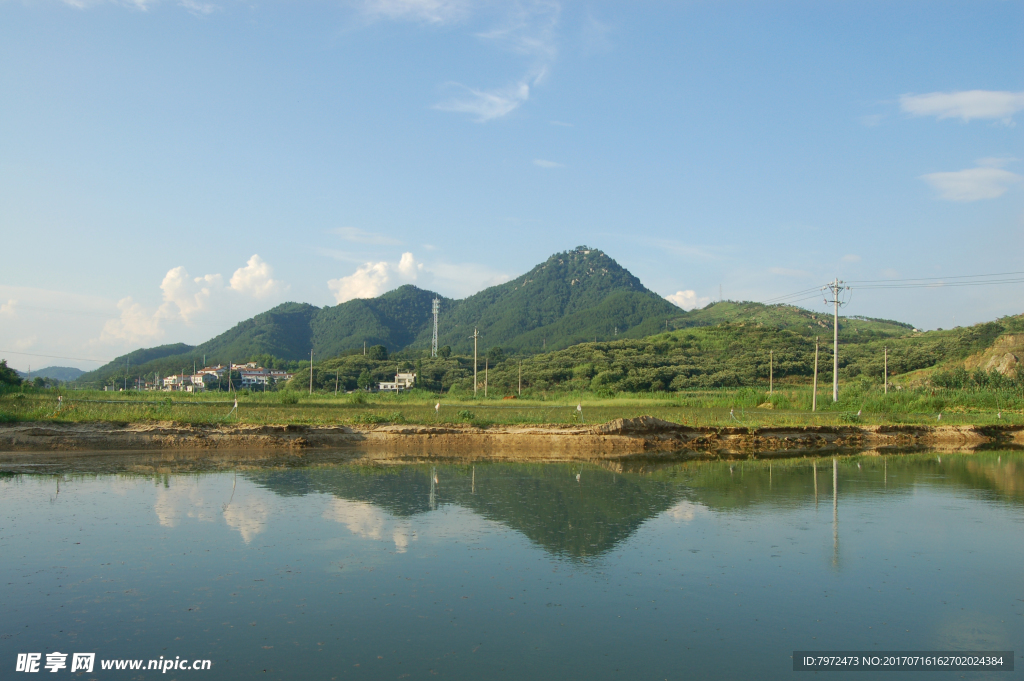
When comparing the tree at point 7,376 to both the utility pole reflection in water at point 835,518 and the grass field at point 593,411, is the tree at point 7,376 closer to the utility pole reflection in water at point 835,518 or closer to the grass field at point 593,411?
the grass field at point 593,411

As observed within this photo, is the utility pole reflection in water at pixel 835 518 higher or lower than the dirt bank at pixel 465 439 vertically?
lower

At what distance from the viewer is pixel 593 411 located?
3834 cm

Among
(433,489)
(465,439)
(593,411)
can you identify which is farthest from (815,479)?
(593,411)

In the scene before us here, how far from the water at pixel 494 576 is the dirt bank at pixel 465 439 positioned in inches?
292

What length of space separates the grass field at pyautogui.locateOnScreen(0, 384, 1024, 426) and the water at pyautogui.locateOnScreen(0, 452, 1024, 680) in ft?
36.9

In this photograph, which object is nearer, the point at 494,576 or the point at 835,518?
the point at 494,576

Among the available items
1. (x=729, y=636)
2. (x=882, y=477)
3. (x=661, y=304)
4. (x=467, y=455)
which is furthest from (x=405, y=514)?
(x=661, y=304)

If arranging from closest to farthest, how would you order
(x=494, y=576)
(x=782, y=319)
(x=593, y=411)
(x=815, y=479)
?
(x=494, y=576), (x=815, y=479), (x=593, y=411), (x=782, y=319)

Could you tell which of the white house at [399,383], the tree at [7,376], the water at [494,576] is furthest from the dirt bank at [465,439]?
the white house at [399,383]

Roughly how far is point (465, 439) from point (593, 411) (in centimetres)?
1291

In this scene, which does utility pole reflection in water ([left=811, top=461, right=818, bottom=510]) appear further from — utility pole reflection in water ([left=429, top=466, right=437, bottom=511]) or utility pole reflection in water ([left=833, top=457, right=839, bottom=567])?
utility pole reflection in water ([left=429, top=466, right=437, bottom=511])

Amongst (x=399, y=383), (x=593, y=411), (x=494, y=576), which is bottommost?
Result: (x=494, y=576)

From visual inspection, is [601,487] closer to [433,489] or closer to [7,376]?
[433,489]

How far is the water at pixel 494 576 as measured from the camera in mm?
7227
